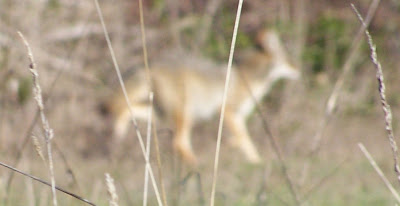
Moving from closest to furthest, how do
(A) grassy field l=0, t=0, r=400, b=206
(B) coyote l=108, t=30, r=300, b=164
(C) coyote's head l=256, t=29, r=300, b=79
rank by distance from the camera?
(A) grassy field l=0, t=0, r=400, b=206, (B) coyote l=108, t=30, r=300, b=164, (C) coyote's head l=256, t=29, r=300, b=79

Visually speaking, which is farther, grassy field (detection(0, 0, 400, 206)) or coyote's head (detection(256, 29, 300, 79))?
coyote's head (detection(256, 29, 300, 79))

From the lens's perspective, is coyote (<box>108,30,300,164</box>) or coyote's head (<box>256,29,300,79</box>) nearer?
coyote (<box>108,30,300,164</box>)

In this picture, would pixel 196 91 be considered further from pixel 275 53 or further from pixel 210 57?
pixel 210 57

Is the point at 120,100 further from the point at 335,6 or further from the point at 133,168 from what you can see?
the point at 335,6

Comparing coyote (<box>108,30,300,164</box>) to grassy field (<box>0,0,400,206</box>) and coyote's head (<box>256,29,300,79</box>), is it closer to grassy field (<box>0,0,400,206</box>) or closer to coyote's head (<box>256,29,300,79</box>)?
coyote's head (<box>256,29,300,79</box>)

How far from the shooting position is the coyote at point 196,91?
11148mm

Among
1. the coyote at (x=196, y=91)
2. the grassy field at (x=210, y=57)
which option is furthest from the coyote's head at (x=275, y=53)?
the grassy field at (x=210, y=57)

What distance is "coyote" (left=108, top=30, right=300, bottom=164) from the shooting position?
36.6ft

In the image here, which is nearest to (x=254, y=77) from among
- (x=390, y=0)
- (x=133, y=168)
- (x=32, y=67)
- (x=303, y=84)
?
(x=303, y=84)

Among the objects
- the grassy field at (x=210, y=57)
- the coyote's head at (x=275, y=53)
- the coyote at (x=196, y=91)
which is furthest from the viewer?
the coyote's head at (x=275, y=53)

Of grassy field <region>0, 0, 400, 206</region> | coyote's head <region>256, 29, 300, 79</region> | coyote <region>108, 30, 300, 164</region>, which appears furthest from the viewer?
coyote's head <region>256, 29, 300, 79</region>

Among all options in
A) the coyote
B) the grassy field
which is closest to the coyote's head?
the coyote

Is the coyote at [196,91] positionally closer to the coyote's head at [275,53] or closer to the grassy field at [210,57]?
the coyote's head at [275,53]

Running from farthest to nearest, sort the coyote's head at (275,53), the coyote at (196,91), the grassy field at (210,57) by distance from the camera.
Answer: the coyote's head at (275,53) → the coyote at (196,91) → the grassy field at (210,57)
